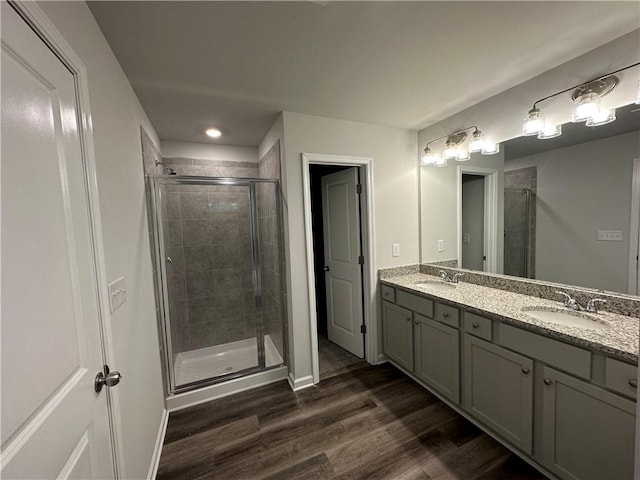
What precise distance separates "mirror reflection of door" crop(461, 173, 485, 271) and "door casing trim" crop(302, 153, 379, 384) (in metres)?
0.89

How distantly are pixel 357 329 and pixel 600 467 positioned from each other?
1.82 metres

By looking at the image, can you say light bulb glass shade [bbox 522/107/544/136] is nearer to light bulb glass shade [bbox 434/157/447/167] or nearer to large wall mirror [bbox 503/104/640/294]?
large wall mirror [bbox 503/104/640/294]

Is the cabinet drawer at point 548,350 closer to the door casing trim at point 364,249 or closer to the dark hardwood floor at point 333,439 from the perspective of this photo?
the dark hardwood floor at point 333,439

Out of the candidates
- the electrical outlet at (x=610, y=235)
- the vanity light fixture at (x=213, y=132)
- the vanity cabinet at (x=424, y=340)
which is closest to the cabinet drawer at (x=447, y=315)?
the vanity cabinet at (x=424, y=340)

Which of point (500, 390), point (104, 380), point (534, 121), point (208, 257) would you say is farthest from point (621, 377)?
point (208, 257)

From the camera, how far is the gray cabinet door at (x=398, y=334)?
90.0 inches

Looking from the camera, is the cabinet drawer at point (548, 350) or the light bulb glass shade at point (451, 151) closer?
the cabinet drawer at point (548, 350)

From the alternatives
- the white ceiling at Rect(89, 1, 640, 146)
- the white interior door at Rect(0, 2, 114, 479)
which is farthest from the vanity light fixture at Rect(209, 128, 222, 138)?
the white interior door at Rect(0, 2, 114, 479)

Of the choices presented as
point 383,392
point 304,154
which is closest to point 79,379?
point 304,154

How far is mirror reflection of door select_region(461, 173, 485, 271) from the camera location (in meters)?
2.29

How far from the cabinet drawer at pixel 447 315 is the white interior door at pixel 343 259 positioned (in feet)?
2.81

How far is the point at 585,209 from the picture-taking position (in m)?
1.64

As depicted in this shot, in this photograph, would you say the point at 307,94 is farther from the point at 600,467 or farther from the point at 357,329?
the point at 600,467

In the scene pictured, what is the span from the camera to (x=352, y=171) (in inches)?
103
